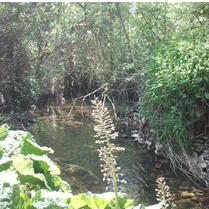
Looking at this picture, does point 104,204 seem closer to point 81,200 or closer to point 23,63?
point 81,200

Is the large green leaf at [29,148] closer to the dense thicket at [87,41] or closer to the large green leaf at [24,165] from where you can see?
the large green leaf at [24,165]

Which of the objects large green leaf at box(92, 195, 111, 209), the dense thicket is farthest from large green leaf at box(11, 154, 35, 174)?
the dense thicket

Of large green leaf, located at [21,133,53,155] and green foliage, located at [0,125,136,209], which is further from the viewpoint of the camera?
large green leaf, located at [21,133,53,155]

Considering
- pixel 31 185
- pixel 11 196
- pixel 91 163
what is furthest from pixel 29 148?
pixel 91 163

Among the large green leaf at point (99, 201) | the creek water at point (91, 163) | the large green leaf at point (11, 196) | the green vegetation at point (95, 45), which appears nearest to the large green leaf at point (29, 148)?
the large green leaf at point (11, 196)

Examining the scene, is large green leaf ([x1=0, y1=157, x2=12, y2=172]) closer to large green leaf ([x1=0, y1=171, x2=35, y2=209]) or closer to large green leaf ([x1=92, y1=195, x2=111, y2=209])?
large green leaf ([x1=0, y1=171, x2=35, y2=209])

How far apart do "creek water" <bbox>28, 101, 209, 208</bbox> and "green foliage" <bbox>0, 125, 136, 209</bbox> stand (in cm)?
333

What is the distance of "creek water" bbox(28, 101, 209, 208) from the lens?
511cm

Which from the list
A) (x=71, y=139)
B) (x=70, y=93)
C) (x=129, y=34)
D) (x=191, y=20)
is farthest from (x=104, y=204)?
(x=70, y=93)

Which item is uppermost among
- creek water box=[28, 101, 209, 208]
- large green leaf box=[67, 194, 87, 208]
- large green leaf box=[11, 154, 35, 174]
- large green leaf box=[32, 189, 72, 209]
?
large green leaf box=[11, 154, 35, 174]

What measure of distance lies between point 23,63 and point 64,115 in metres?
2.36

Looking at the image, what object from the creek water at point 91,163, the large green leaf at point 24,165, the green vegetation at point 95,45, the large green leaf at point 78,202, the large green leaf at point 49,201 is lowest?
the creek water at point 91,163

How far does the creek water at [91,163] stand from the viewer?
5.11 m

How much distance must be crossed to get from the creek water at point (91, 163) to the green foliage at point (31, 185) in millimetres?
3335
